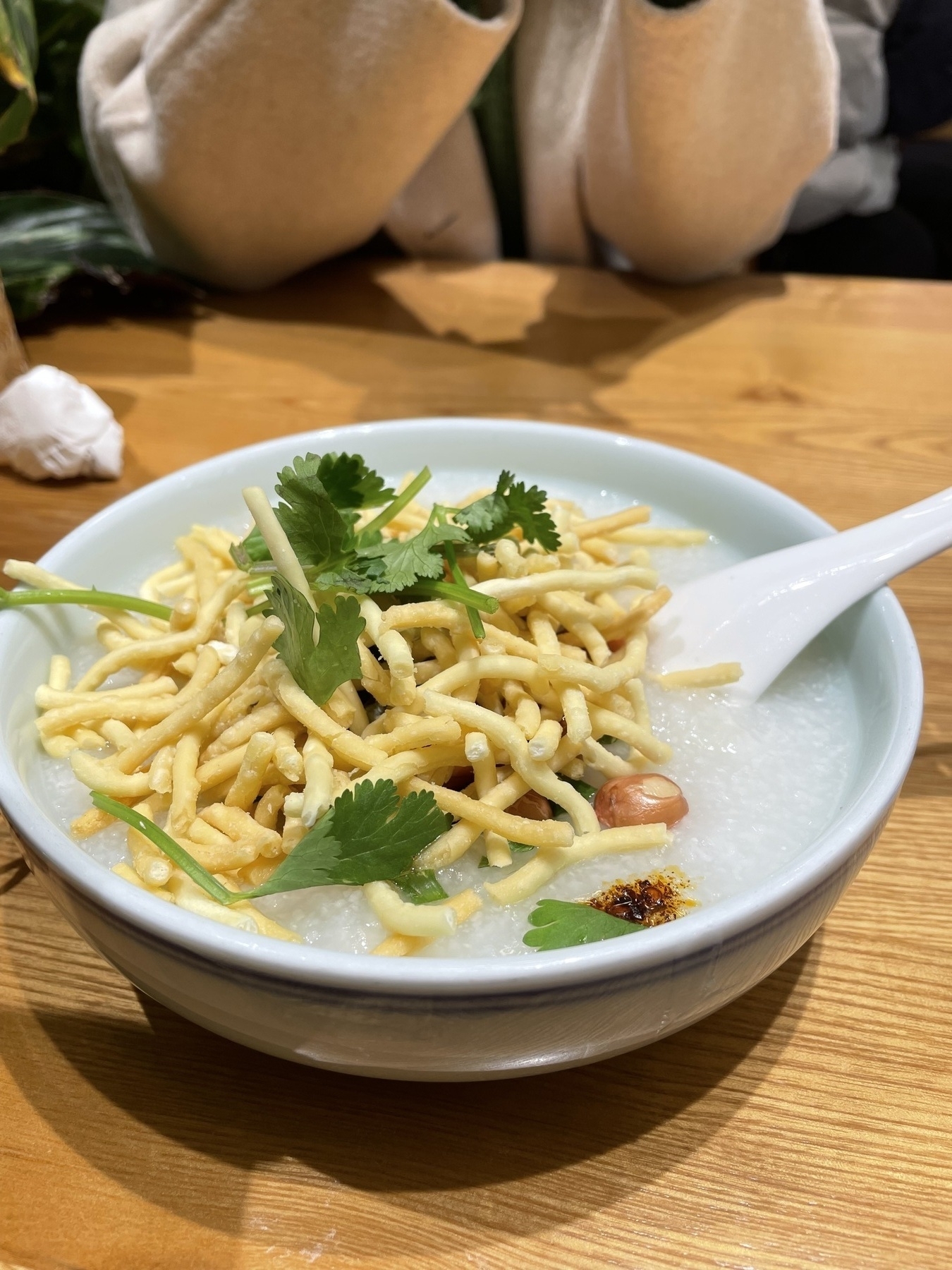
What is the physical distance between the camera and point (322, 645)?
0.66 metres

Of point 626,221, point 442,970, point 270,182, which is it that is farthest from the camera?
point 626,221

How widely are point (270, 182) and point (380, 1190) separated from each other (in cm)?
163

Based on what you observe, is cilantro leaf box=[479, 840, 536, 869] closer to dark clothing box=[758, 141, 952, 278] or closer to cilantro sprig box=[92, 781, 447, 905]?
cilantro sprig box=[92, 781, 447, 905]

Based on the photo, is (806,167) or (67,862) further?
(806,167)

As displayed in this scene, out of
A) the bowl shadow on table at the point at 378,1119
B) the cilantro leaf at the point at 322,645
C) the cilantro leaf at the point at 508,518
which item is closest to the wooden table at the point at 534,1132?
the bowl shadow on table at the point at 378,1119

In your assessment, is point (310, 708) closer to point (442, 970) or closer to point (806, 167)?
point (442, 970)

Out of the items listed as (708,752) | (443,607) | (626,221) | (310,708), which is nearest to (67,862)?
(310,708)

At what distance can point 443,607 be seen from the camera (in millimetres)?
719

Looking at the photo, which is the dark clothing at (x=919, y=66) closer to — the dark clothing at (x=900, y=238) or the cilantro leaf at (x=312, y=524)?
the dark clothing at (x=900, y=238)

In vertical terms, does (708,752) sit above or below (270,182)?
below

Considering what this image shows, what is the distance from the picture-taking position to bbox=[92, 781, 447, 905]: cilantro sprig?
22.7 inches

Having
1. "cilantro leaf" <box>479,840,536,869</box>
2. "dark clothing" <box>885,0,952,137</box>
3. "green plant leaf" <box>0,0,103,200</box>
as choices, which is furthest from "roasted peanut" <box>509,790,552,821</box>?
"dark clothing" <box>885,0,952,137</box>

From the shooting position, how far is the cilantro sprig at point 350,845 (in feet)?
1.89

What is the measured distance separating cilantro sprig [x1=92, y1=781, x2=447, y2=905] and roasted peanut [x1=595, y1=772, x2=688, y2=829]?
0.45ft
